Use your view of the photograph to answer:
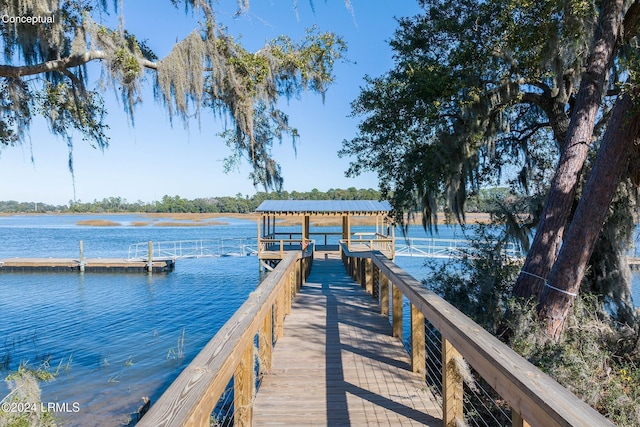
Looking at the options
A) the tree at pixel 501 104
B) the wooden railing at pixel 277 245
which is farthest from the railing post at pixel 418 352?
the wooden railing at pixel 277 245

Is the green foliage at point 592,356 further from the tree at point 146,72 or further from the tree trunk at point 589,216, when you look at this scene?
the tree at point 146,72

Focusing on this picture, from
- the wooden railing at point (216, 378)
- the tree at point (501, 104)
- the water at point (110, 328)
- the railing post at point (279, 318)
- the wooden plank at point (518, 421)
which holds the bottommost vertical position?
the water at point (110, 328)

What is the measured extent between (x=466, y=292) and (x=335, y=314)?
258 cm

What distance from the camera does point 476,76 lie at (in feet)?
20.1

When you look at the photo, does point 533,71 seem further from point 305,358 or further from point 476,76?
point 305,358

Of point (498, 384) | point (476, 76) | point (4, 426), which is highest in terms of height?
point (476, 76)

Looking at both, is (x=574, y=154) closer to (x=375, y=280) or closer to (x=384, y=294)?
(x=384, y=294)

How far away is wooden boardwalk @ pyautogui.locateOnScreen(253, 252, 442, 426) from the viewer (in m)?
2.47

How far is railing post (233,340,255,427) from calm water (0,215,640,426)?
4806mm

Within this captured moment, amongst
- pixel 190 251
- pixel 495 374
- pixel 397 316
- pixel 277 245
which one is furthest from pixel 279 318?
pixel 190 251

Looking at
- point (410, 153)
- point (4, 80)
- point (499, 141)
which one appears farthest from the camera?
point (499, 141)

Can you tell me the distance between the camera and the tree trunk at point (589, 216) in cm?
502

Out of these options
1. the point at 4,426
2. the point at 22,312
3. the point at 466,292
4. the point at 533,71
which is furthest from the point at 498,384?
the point at 22,312

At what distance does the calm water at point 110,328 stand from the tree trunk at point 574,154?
2431 mm
